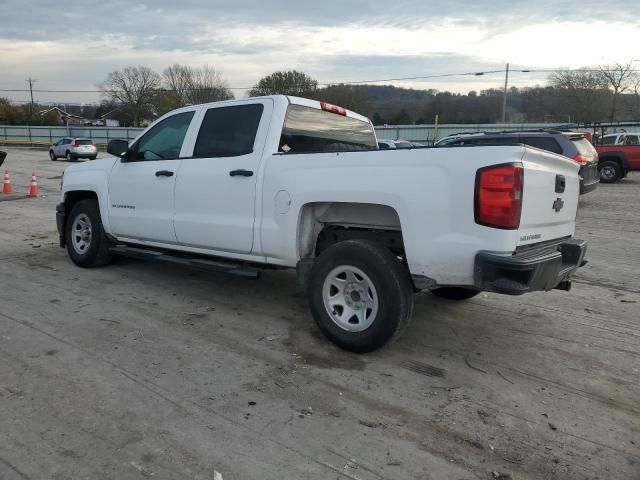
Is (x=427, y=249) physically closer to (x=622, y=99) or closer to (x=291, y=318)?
(x=291, y=318)

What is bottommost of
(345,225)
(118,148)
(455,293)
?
(455,293)

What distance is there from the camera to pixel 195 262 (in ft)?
17.5

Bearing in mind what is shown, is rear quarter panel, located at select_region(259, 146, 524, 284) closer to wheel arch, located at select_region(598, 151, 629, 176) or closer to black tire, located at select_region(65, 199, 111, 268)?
black tire, located at select_region(65, 199, 111, 268)

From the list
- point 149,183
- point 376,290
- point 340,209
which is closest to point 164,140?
point 149,183

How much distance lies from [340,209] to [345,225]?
14 cm

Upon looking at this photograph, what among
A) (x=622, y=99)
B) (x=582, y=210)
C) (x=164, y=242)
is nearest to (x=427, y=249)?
(x=164, y=242)

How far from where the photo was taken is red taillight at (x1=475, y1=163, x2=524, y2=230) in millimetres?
3414

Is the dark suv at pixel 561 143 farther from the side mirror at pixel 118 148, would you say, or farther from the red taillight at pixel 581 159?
the side mirror at pixel 118 148

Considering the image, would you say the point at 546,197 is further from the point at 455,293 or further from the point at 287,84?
the point at 287,84

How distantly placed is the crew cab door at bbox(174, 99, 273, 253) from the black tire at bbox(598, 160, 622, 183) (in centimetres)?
1808

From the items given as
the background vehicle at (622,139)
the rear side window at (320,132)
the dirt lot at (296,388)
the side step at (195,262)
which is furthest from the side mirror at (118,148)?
the background vehicle at (622,139)

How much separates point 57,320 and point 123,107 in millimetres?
82243

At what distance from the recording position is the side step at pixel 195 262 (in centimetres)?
488

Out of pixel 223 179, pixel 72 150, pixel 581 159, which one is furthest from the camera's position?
pixel 72 150
